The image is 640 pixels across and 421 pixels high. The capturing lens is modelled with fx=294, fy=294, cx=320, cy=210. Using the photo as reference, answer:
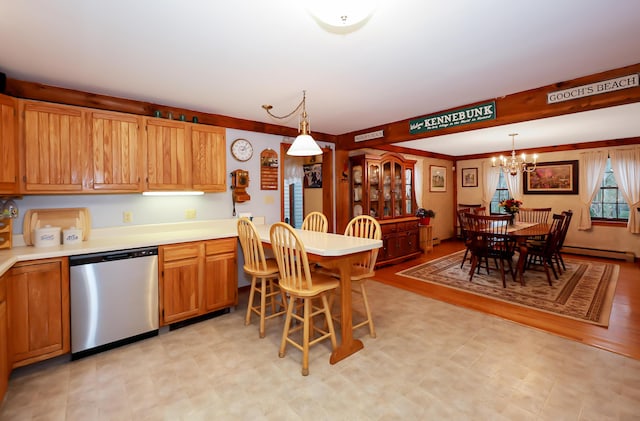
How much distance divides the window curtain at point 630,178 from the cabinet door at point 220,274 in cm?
704

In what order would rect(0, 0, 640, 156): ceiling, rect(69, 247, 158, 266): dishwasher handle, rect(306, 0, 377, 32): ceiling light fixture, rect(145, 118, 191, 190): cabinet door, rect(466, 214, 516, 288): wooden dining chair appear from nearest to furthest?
rect(306, 0, 377, 32): ceiling light fixture, rect(0, 0, 640, 156): ceiling, rect(69, 247, 158, 266): dishwasher handle, rect(145, 118, 191, 190): cabinet door, rect(466, 214, 516, 288): wooden dining chair

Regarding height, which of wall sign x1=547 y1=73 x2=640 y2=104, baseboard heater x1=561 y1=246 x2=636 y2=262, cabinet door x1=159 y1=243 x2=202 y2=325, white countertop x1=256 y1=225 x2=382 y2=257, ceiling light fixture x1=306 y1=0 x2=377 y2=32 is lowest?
baseboard heater x1=561 y1=246 x2=636 y2=262

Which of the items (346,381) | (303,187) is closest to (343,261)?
(346,381)

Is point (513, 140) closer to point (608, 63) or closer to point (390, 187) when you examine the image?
point (390, 187)

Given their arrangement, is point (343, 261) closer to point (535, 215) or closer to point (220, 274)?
point (220, 274)

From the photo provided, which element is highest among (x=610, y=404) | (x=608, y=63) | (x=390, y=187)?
(x=608, y=63)

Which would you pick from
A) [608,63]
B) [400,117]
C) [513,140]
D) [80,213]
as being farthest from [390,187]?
[80,213]

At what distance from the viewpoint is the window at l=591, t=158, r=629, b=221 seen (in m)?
5.76

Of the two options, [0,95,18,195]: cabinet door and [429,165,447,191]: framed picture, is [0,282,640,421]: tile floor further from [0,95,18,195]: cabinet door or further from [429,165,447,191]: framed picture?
[429,165,447,191]: framed picture

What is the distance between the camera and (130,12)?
1674 millimetres

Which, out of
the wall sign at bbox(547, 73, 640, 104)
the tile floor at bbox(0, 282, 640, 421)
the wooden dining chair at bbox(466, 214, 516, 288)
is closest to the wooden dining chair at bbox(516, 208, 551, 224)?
the wooden dining chair at bbox(466, 214, 516, 288)

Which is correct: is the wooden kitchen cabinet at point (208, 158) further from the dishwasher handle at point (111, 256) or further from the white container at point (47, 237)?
the white container at point (47, 237)

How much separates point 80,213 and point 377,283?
3.62 m

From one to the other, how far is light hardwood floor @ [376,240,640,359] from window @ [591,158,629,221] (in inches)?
62.3
